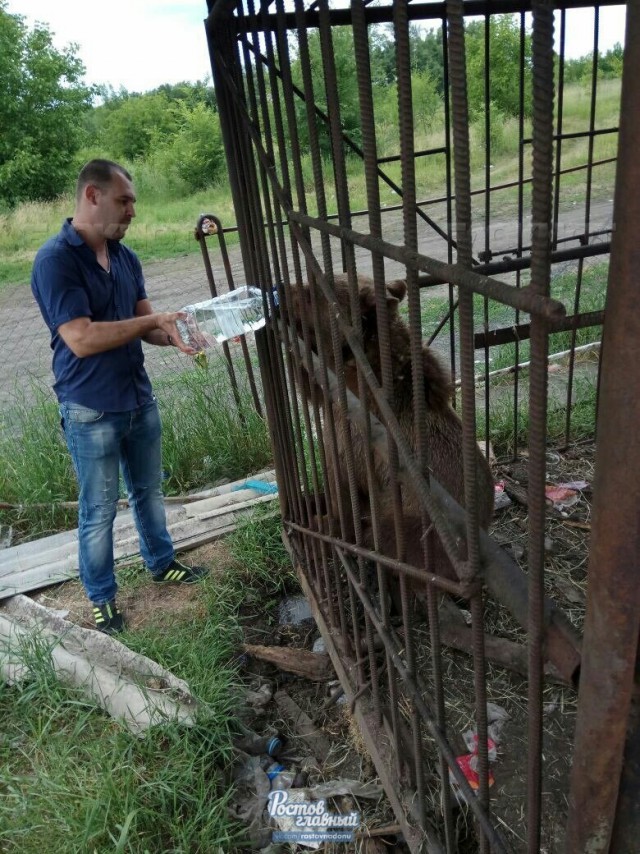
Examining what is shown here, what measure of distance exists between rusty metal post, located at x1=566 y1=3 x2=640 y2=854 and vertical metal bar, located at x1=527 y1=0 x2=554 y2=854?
0.08 meters

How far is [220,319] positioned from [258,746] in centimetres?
217

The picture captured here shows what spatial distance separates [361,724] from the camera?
287 cm

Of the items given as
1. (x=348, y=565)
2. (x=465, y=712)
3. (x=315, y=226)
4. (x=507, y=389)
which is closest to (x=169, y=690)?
(x=348, y=565)

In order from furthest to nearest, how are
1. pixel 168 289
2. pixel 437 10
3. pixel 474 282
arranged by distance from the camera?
pixel 168 289 < pixel 437 10 < pixel 474 282

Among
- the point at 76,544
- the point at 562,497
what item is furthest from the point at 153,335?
the point at 562,497

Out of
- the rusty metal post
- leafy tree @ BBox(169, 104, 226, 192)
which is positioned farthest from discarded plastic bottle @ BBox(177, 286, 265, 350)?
leafy tree @ BBox(169, 104, 226, 192)

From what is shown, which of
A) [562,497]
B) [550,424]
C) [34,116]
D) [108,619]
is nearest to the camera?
[108,619]

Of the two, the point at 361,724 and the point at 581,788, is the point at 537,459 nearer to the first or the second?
the point at 581,788

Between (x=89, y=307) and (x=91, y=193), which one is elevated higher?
(x=91, y=193)

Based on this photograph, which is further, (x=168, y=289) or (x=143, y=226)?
(x=143, y=226)

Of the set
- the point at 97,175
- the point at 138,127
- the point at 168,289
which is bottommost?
the point at 168,289

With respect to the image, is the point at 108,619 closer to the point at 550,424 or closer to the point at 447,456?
the point at 447,456

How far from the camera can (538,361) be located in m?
1.04

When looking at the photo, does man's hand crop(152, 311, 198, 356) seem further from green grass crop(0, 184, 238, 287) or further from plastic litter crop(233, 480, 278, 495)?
green grass crop(0, 184, 238, 287)
